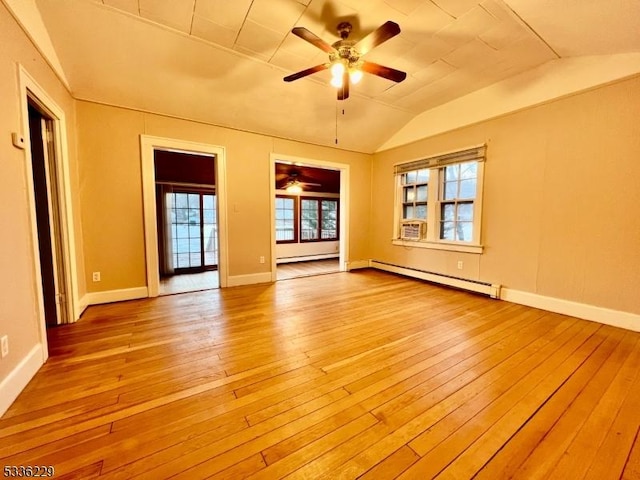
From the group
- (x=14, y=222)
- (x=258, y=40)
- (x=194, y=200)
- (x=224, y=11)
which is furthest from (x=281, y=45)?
(x=194, y=200)

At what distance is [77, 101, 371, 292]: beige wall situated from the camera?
326cm

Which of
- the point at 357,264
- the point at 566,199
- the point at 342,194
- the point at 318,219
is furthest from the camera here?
the point at 318,219

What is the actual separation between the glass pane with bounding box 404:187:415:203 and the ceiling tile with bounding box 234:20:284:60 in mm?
3262

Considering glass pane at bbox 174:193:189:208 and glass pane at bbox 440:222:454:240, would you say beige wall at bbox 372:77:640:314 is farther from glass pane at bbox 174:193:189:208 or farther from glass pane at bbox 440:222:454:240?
glass pane at bbox 174:193:189:208

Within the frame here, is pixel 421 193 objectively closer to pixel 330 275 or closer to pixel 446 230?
pixel 446 230

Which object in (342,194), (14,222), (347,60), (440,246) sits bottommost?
(440,246)

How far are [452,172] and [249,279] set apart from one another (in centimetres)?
381

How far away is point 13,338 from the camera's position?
1.64 metres

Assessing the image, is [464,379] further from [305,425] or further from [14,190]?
[14,190]

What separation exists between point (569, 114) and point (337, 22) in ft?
9.22

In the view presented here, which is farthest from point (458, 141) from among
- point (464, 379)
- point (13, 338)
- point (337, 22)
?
point (13, 338)

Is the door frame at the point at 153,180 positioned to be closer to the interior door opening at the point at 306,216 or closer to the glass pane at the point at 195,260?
the glass pane at the point at 195,260

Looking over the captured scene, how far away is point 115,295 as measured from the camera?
3.46 metres

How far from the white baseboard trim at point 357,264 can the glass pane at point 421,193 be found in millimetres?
1759
